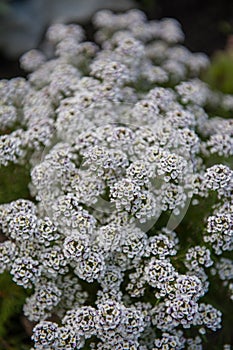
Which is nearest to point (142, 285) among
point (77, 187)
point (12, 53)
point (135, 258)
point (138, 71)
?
point (135, 258)

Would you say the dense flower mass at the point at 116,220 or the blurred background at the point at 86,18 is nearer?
the dense flower mass at the point at 116,220

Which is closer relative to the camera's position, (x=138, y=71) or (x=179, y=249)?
(x=179, y=249)

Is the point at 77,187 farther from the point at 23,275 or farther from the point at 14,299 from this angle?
the point at 14,299

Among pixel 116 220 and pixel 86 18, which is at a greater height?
pixel 116 220

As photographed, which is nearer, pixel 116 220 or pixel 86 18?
pixel 116 220
